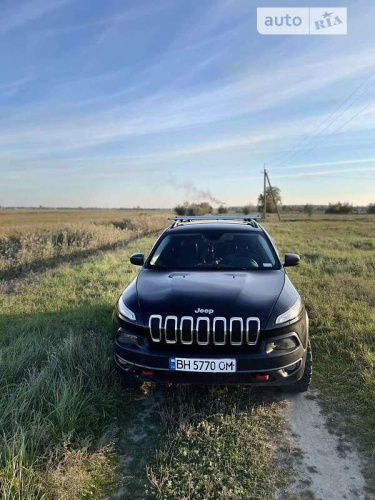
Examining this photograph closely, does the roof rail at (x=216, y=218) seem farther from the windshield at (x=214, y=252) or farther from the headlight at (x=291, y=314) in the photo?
the headlight at (x=291, y=314)

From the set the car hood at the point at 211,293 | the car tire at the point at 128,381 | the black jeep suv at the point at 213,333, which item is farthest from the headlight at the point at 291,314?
the car tire at the point at 128,381

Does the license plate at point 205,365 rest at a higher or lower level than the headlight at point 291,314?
lower

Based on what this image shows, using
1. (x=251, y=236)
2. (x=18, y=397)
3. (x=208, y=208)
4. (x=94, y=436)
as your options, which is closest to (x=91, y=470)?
(x=94, y=436)

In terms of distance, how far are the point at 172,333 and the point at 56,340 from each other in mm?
2295

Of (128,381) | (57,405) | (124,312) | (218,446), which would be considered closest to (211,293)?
(124,312)

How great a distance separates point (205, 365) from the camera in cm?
286

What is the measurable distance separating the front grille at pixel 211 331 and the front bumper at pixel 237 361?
73mm

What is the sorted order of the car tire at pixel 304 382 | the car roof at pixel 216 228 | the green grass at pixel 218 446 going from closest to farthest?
the green grass at pixel 218 446 < the car tire at pixel 304 382 < the car roof at pixel 216 228

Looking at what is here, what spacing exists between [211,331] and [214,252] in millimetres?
1804

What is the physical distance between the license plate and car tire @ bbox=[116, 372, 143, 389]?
1.64 feet

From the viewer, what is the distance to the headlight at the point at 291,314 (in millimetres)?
3029

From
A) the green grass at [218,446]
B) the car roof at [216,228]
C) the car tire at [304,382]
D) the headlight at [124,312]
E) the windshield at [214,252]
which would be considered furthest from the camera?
the car roof at [216,228]

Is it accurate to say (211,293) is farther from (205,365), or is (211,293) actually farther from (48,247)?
(48,247)

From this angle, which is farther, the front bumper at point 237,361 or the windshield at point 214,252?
the windshield at point 214,252
